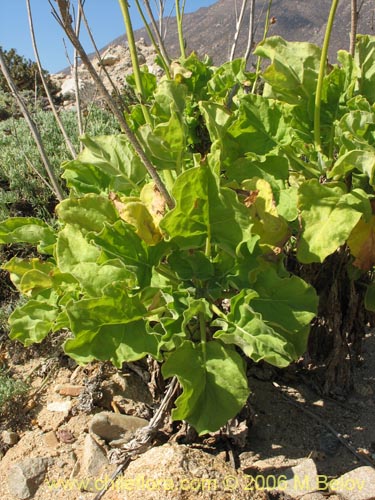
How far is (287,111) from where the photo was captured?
5.69 feet

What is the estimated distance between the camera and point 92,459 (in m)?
1.75

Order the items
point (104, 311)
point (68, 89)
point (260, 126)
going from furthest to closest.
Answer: point (68, 89), point (260, 126), point (104, 311)

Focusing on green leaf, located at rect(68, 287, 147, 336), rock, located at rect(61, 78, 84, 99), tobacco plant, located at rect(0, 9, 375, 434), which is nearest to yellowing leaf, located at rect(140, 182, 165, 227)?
tobacco plant, located at rect(0, 9, 375, 434)

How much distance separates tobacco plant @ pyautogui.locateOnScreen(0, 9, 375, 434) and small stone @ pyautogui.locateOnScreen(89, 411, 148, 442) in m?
0.41

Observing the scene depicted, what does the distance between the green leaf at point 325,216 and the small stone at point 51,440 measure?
1.15m

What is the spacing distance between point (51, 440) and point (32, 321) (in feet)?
1.70

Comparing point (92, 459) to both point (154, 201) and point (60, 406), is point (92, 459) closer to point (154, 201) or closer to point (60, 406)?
point (60, 406)

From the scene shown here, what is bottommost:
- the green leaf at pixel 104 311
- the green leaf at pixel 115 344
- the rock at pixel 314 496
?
the rock at pixel 314 496

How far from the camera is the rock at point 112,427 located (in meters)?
1.84

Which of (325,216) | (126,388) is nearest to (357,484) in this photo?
(325,216)

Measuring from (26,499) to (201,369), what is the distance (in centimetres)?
80

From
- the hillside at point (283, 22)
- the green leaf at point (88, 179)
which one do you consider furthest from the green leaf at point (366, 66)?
the hillside at point (283, 22)

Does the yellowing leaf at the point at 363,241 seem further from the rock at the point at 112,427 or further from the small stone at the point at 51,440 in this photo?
the small stone at the point at 51,440

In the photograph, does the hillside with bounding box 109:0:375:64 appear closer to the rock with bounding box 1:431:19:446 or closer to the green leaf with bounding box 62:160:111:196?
the green leaf with bounding box 62:160:111:196
